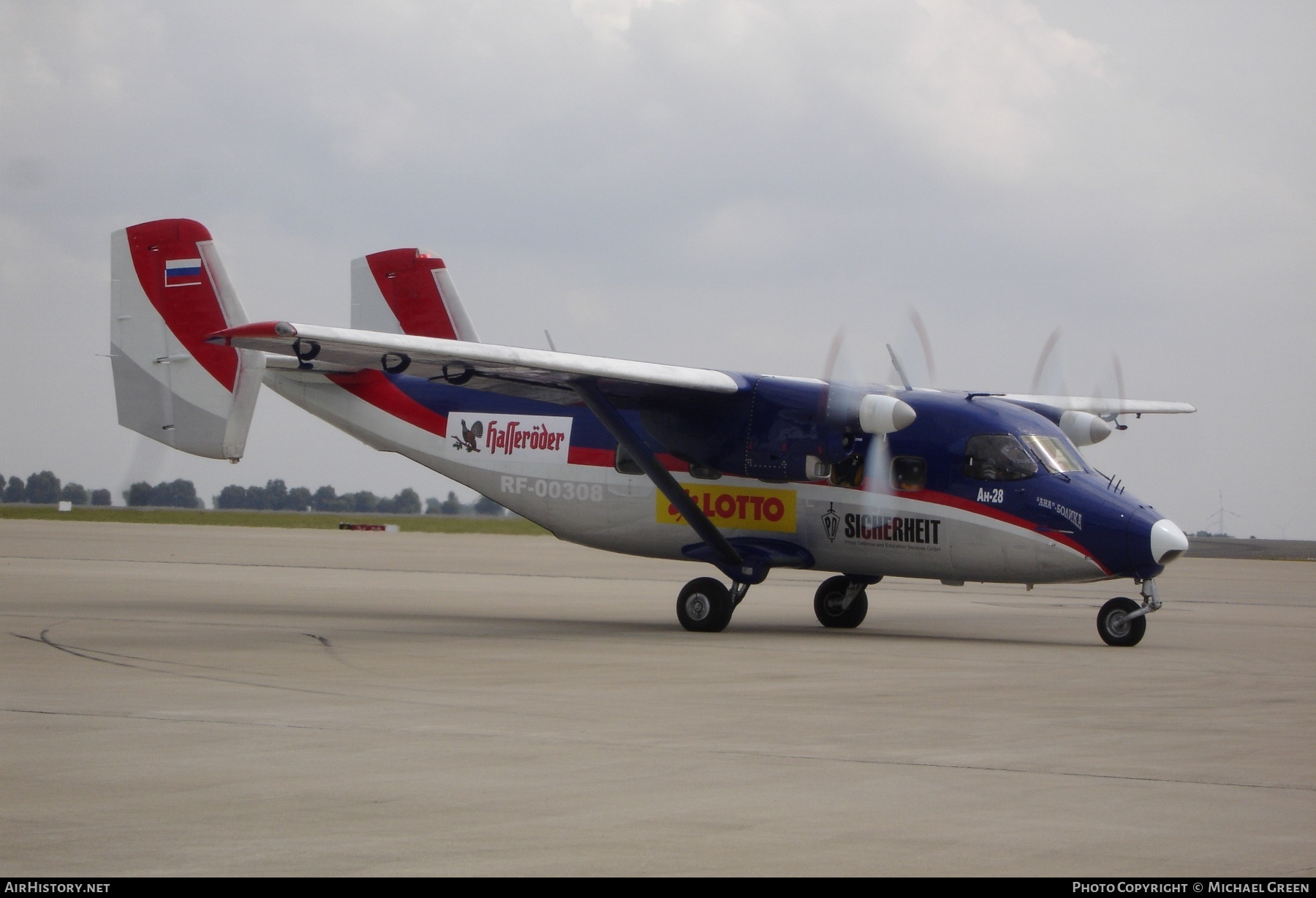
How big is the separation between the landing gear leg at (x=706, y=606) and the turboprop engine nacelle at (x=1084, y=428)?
5807mm

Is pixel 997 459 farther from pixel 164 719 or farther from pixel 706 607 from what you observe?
pixel 164 719

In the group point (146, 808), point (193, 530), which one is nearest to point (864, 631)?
point (146, 808)

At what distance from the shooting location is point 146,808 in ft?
24.2

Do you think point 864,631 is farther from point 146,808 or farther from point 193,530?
point 193,530

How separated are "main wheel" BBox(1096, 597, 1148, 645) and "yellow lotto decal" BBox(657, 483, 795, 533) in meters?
4.41

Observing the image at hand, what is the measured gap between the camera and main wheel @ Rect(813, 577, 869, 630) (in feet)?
69.1

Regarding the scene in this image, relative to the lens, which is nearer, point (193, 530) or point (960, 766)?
point (960, 766)

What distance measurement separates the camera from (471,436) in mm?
22922

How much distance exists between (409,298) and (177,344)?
661 cm

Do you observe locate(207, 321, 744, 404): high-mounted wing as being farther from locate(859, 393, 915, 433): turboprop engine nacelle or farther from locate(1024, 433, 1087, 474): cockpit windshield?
locate(1024, 433, 1087, 474): cockpit windshield

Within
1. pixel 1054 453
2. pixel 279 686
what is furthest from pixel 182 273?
pixel 1054 453

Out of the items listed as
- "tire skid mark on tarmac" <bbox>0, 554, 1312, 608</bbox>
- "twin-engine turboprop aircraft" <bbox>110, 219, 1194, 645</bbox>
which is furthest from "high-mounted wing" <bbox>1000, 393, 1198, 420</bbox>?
"tire skid mark on tarmac" <bbox>0, 554, 1312, 608</bbox>

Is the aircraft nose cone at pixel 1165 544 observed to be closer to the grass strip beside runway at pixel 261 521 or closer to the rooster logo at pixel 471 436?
the rooster logo at pixel 471 436
